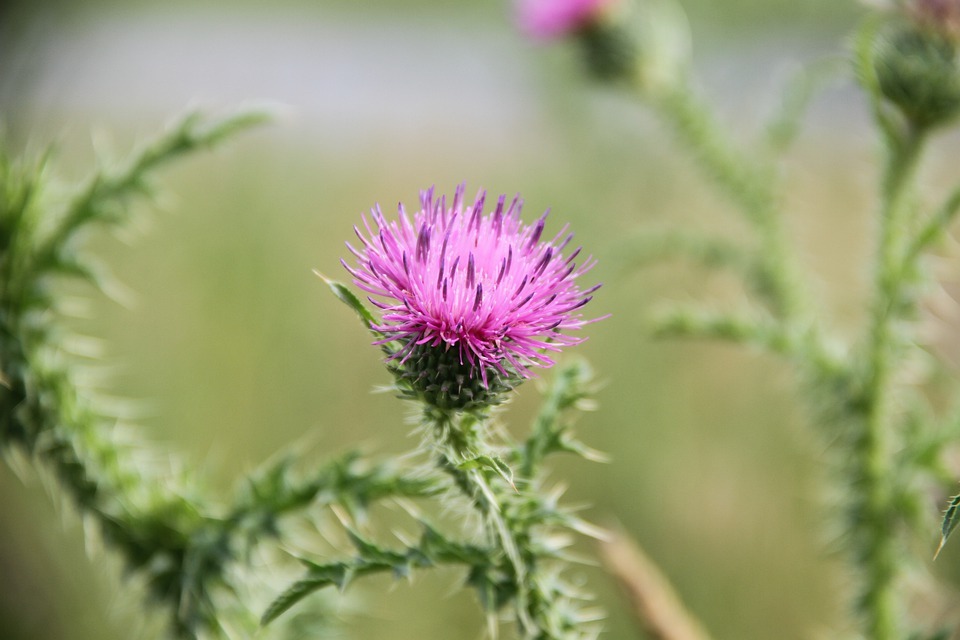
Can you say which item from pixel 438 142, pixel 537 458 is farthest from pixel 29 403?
pixel 438 142

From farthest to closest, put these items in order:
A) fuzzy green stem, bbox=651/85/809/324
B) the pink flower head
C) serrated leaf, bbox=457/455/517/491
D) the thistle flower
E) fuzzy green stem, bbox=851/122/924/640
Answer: the pink flower head, fuzzy green stem, bbox=651/85/809/324, fuzzy green stem, bbox=851/122/924/640, the thistle flower, serrated leaf, bbox=457/455/517/491

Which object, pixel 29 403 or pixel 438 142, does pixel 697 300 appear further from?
pixel 29 403

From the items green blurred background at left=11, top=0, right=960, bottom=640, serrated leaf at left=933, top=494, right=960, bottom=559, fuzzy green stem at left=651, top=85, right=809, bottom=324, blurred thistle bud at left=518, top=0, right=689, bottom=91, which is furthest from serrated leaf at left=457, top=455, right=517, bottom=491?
blurred thistle bud at left=518, top=0, right=689, bottom=91

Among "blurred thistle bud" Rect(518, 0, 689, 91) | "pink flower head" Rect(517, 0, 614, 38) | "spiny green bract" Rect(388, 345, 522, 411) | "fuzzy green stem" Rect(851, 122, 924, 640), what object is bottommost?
"fuzzy green stem" Rect(851, 122, 924, 640)

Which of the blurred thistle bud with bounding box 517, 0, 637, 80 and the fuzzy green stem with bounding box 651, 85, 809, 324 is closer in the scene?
the fuzzy green stem with bounding box 651, 85, 809, 324

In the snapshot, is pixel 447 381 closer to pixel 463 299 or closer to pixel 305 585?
pixel 463 299

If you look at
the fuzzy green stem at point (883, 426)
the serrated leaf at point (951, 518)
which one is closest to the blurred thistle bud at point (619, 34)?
the fuzzy green stem at point (883, 426)

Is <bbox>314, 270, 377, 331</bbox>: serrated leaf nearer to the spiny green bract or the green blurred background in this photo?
the spiny green bract

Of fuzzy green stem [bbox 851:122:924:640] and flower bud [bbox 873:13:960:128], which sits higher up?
flower bud [bbox 873:13:960:128]

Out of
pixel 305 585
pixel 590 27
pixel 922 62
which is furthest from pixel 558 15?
pixel 305 585
